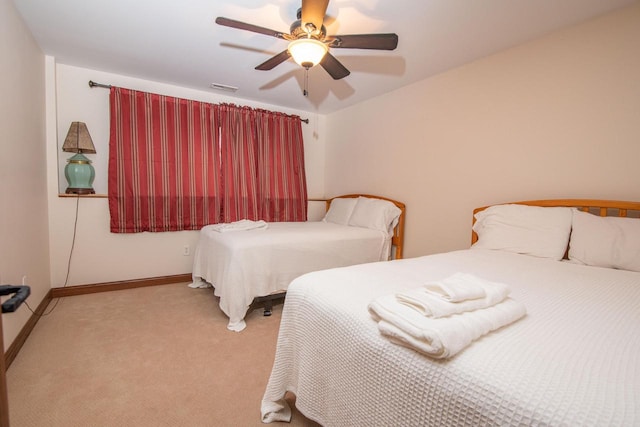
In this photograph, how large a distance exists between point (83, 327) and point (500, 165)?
11.4 feet

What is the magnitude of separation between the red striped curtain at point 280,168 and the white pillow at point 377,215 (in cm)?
97

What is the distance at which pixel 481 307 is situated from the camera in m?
0.87

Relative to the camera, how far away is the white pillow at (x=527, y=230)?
1804 millimetres

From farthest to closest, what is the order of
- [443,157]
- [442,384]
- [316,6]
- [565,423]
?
[443,157]
[316,6]
[442,384]
[565,423]

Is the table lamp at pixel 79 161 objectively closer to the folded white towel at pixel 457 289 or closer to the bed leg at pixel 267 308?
the bed leg at pixel 267 308

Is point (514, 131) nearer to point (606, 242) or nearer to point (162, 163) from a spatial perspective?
point (606, 242)

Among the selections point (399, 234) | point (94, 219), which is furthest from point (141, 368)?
point (399, 234)

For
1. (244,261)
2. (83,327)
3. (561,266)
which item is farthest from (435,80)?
(83,327)

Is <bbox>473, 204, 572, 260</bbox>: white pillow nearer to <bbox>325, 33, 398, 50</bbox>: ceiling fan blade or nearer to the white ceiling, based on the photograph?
the white ceiling

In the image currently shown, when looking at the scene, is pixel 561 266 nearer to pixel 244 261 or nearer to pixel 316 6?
pixel 316 6

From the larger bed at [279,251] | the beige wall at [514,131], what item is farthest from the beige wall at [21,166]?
the beige wall at [514,131]

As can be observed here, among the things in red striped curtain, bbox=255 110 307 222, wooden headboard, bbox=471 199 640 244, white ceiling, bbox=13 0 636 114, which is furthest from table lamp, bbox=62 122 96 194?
wooden headboard, bbox=471 199 640 244

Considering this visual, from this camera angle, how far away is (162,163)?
3092mm

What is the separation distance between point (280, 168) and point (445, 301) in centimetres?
321
